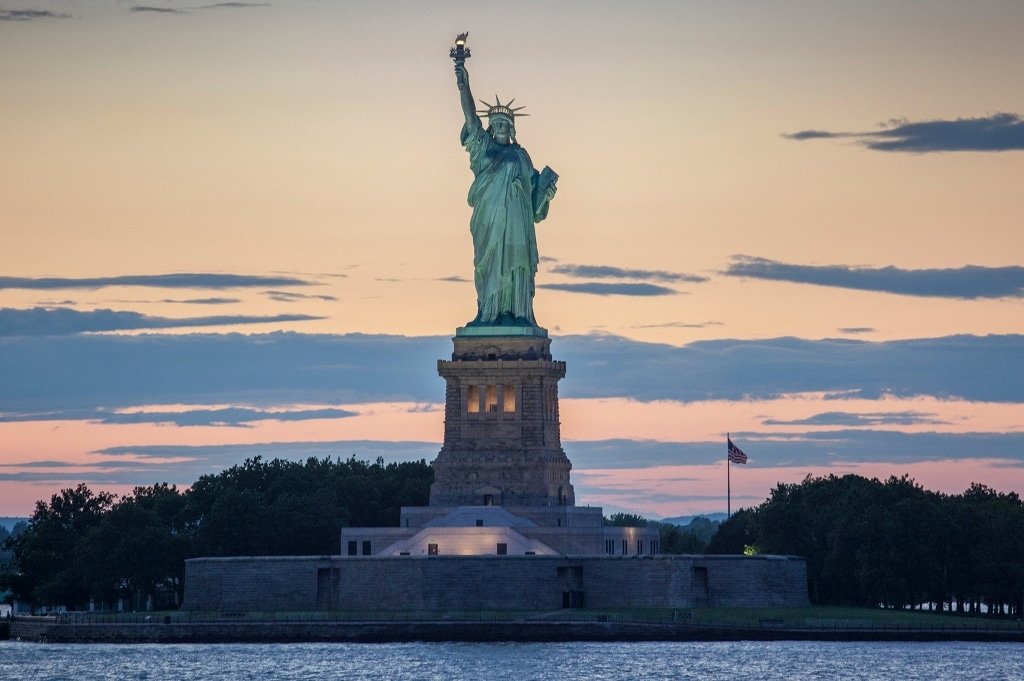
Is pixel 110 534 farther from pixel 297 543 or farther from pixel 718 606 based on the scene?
pixel 718 606

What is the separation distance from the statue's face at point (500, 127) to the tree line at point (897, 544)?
2735cm

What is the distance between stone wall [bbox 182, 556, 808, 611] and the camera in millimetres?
120125

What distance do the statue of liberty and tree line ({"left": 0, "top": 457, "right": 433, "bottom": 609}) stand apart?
1569 centimetres

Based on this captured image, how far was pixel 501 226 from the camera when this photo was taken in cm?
13150

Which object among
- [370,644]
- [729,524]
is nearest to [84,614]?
[370,644]

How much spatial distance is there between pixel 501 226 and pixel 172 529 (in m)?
30.1

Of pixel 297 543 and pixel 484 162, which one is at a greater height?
pixel 484 162

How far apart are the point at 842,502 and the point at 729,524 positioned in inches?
1101

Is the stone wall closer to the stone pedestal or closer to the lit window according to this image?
the stone pedestal

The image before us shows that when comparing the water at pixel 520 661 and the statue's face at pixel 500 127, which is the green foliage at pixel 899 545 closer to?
the water at pixel 520 661

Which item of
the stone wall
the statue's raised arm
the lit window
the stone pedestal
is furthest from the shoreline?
the statue's raised arm

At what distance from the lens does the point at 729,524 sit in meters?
170

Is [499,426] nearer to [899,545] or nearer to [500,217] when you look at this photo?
[500,217]

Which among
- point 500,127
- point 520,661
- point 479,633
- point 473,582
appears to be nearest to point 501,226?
point 500,127
